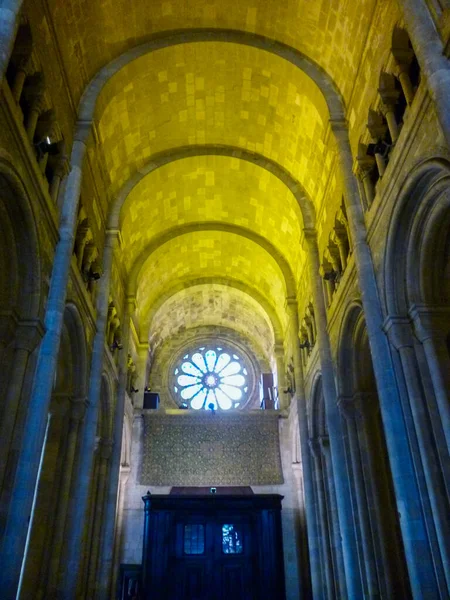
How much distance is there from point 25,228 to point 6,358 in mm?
2153

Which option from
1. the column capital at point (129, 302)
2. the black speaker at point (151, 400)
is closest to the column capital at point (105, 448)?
the column capital at point (129, 302)

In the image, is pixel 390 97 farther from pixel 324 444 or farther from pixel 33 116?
pixel 324 444

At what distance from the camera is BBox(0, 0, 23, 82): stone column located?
664 cm

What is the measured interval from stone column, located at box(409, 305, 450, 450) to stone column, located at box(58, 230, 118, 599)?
719 cm

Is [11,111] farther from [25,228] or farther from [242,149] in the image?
[242,149]

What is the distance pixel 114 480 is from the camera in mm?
14164

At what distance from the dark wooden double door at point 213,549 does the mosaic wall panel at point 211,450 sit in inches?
73.4

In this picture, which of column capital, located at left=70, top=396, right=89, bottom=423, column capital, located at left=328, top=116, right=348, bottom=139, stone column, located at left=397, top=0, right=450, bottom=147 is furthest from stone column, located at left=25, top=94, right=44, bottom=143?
column capital, located at left=328, top=116, right=348, bottom=139

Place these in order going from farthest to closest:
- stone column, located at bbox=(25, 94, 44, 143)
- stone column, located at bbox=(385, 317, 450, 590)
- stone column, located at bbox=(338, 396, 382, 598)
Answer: stone column, located at bbox=(338, 396, 382, 598) → stone column, located at bbox=(25, 94, 44, 143) → stone column, located at bbox=(385, 317, 450, 590)

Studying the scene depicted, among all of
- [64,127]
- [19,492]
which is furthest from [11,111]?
[19,492]

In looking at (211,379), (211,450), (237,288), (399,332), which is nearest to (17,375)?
(399,332)

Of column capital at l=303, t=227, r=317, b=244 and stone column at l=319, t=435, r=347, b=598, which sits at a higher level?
column capital at l=303, t=227, r=317, b=244

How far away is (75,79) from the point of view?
1154 cm

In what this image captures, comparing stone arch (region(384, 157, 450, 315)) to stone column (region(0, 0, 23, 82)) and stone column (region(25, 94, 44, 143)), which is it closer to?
stone column (region(0, 0, 23, 82))
